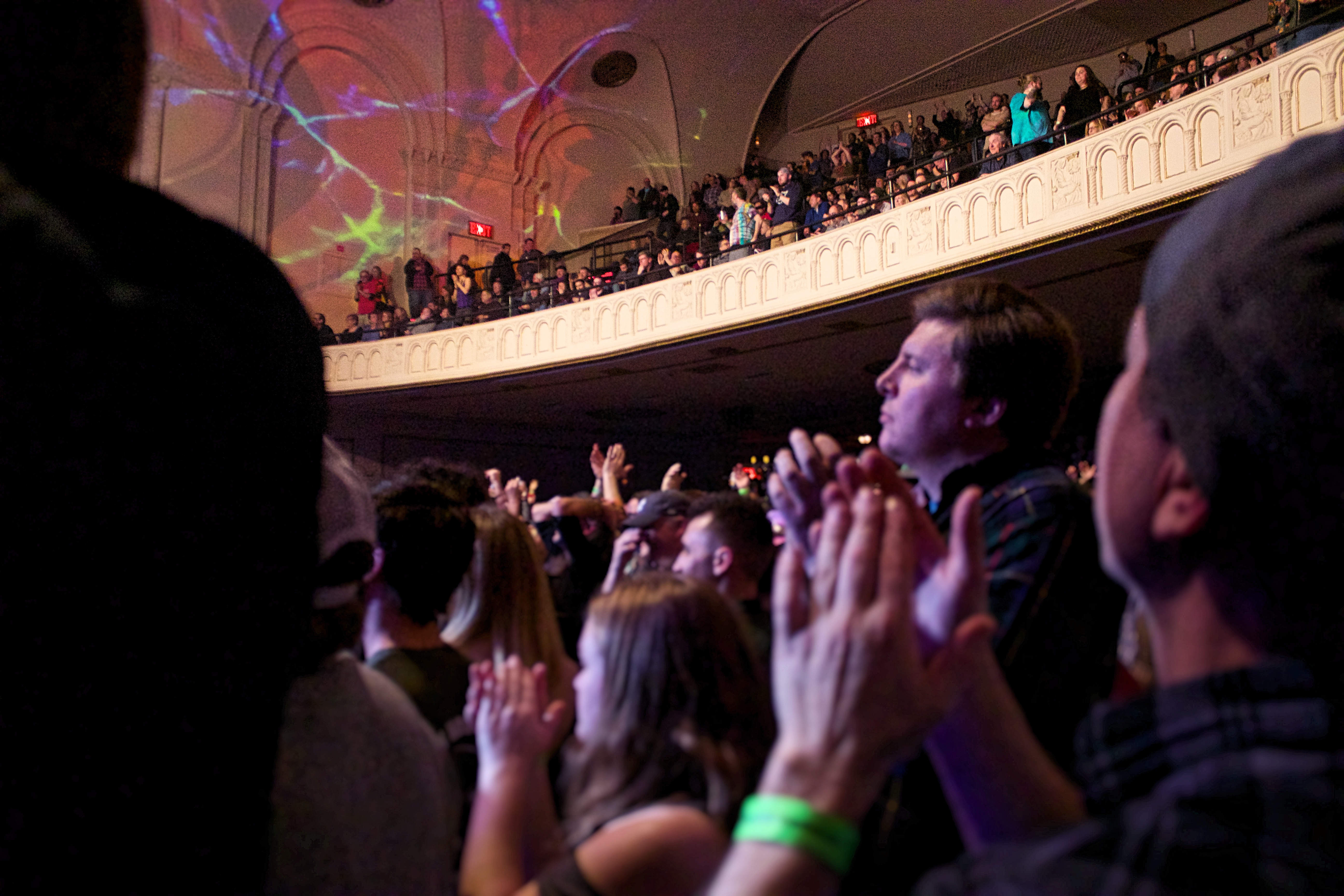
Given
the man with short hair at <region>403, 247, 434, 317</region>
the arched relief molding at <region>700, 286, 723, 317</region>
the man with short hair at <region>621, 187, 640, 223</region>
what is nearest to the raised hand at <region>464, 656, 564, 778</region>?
the arched relief molding at <region>700, 286, 723, 317</region>

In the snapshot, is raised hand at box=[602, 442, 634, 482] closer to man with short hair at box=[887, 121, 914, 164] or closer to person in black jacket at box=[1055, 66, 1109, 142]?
person in black jacket at box=[1055, 66, 1109, 142]

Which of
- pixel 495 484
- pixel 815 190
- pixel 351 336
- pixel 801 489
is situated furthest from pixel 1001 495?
pixel 351 336

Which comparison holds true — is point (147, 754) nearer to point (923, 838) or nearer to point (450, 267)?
point (923, 838)

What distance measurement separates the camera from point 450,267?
51.7 ft

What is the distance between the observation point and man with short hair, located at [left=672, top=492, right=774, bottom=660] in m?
2.48

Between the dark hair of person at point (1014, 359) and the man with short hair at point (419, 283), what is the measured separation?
1413cm

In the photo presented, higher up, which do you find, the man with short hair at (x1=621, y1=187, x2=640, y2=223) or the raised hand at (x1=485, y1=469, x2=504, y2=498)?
the man with short hair at (x1=621, y1=187, x2=640, y2=223)

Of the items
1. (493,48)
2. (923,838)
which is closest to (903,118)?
(493,48)

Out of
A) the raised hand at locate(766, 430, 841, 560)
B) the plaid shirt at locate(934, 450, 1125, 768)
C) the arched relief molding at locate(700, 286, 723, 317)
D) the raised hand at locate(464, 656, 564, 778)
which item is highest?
the arched relief molding at locate(700, 286, 723, 317)

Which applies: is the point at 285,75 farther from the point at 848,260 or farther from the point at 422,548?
the point at 422,548

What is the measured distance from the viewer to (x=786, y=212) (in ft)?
35.9

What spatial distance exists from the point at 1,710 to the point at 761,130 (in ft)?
57.8

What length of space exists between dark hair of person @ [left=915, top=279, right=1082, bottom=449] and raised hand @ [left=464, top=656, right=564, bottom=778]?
93cm

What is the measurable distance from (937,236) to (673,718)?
28.8 ft
